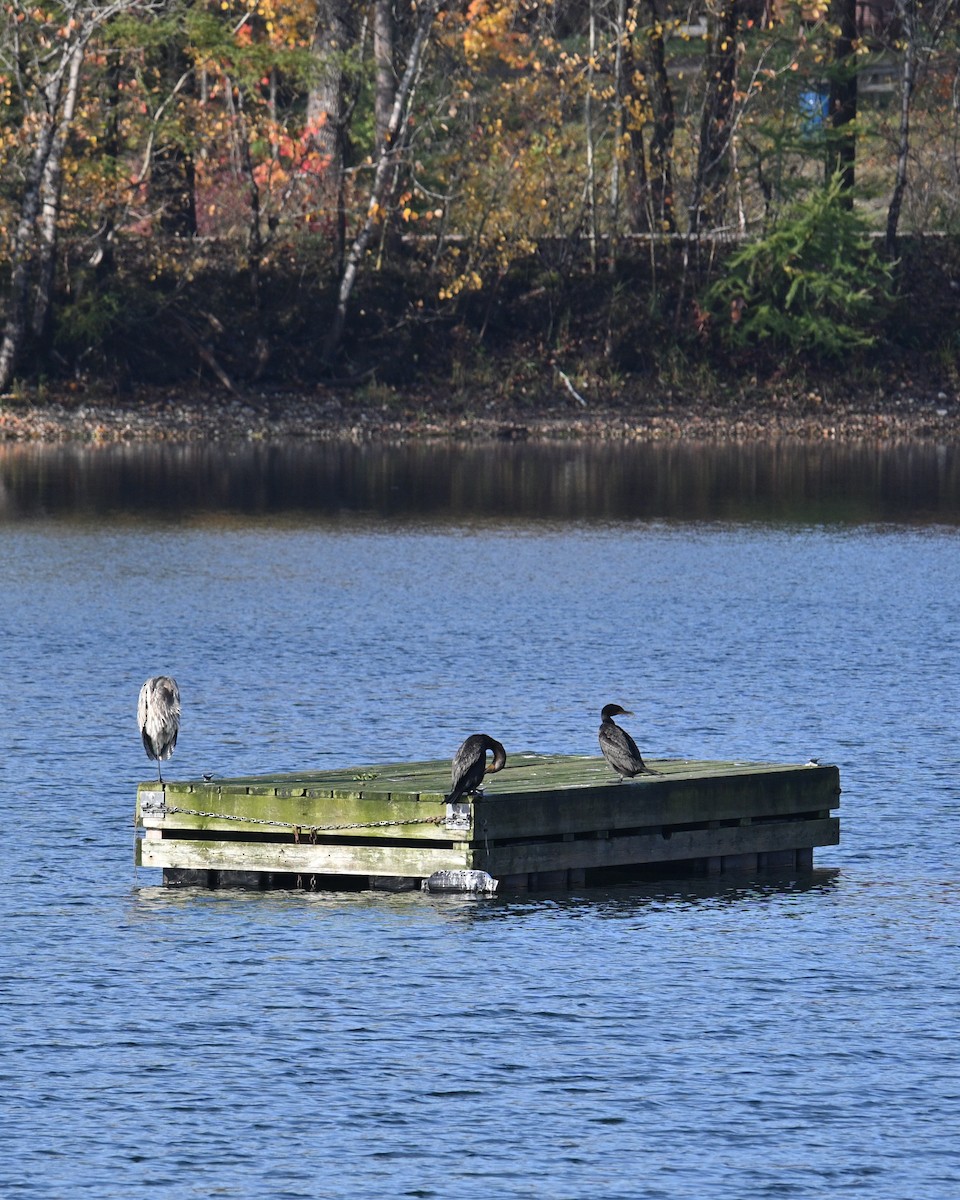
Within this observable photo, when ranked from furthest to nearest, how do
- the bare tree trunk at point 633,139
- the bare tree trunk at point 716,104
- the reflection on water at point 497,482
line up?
1. the bare tree trunk at point 716,104
2. the bare tree trunk at point 633,139
3. the reflection on water at point 497,482

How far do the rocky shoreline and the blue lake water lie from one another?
835 inches

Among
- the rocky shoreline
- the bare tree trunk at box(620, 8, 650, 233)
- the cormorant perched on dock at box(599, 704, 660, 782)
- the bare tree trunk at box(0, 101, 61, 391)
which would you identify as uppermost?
the bare tree trunk at box(620, 8, 650, 233)

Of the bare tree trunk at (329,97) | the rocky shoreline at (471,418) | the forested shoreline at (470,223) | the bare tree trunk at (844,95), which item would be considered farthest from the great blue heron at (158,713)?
the bare tree trunk at (844,95)

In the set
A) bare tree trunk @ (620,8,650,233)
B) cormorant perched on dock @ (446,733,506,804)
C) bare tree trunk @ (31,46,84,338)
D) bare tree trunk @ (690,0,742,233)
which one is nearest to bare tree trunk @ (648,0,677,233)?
bare tree trunk @ (620,8,650,233)

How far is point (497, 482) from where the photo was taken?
6188cm

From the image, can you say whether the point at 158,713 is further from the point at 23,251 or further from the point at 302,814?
the point at 23,251

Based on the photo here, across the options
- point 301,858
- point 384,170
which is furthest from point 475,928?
point 384,170

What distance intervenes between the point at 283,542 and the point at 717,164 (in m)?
30.8

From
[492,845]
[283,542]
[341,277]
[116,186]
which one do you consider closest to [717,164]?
[341,277]

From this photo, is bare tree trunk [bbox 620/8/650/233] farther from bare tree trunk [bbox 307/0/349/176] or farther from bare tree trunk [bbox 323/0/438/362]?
bare tree trunk [bbox 307/0/349/176]

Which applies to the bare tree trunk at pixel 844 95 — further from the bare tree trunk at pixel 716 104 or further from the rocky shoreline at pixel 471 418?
the rocky shoreline at pixel 471 418

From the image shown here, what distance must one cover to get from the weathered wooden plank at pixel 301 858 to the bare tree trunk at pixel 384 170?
48417mm

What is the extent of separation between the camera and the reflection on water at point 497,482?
55.5m

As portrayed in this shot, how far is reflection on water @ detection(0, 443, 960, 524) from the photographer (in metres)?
55.5
